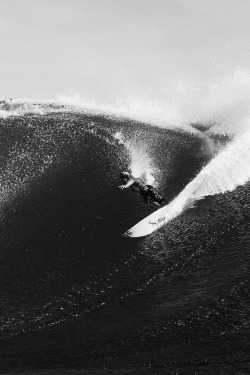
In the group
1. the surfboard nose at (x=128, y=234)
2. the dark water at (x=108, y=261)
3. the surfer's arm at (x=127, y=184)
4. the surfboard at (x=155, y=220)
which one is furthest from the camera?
the surfer's arm at (x=127, y=184)

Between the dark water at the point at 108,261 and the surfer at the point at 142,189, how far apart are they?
0.44 m

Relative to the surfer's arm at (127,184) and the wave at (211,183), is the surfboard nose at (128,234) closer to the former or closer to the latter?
the wave at (211,183)

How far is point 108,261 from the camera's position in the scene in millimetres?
18672

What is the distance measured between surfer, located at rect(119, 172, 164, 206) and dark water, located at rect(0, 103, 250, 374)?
17.4 inches

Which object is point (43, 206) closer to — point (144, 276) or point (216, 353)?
point (144, 276)

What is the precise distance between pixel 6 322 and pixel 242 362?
882 cm

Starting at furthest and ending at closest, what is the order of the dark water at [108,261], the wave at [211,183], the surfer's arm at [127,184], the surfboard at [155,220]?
the surfer's arm at [127,184] < the wave at [211,183] < the surfboard at [155,220] < the dark water at [108,261]

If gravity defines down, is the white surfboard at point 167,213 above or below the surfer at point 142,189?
below

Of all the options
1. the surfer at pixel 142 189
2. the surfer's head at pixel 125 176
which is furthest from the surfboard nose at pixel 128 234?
the surfer's head at pixel 125 176

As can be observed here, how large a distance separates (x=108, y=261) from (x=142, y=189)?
538 centimetres

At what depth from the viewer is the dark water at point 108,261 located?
533 inches

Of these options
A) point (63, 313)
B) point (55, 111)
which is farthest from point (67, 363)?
point (55, 111)

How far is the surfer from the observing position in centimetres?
2250

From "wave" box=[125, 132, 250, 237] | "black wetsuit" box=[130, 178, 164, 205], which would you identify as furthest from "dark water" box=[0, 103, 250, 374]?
"wave" box=[125, 132, 250, 237]
